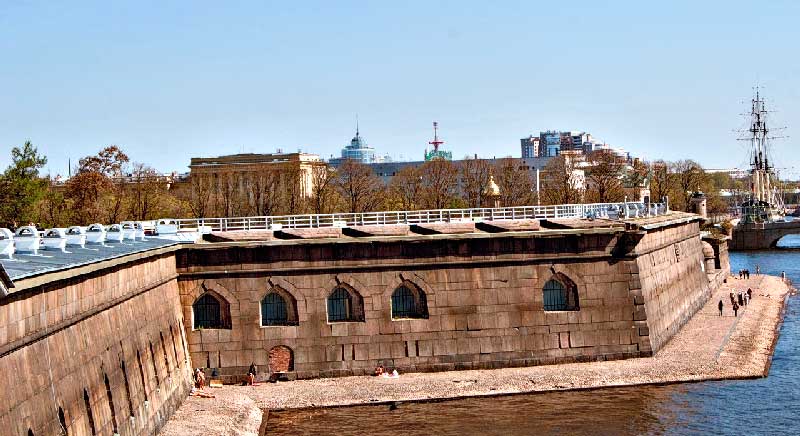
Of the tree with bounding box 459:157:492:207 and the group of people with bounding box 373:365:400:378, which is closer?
the group of people with bounding box 373:365:400:378

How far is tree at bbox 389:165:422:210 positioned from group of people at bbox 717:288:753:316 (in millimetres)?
34065

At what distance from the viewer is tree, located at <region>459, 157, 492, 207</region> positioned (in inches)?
4369

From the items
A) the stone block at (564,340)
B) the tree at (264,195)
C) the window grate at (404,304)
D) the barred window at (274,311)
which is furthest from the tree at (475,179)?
the barred window at (274,311)

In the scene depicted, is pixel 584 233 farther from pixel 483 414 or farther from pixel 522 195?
pixel 522 195

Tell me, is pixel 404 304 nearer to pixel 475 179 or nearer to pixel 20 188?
pixel 20 188

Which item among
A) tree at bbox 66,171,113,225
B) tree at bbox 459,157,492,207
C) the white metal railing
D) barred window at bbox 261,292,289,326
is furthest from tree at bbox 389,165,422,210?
barred window at bbox 261,292,289,326

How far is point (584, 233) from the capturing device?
168 feet

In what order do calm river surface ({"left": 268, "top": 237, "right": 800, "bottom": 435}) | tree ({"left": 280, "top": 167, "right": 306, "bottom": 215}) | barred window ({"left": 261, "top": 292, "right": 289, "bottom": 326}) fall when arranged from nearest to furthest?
calm river surface ({"left": 268, "top": 237, "right": 800, "bottom": 435}) → barred window ({"left": 261, "top": 292, "right": 289, "bottom": 326}) → tree ({"left": 280, "top": 167, "right": 306, "bottom": 215})

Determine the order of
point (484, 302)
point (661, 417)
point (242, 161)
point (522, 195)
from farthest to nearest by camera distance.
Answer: point (242, 161) < point (522, 195) < point (484, 302) < point (661, 417)

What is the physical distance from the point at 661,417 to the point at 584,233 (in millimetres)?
10860

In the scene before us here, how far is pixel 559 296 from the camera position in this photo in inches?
2034

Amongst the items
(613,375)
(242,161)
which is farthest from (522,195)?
(613,375)

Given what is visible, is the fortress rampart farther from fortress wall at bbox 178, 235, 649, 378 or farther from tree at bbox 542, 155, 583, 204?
tree at bbox 542, 155, 583, 204

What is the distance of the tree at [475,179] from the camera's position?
11096 cm
